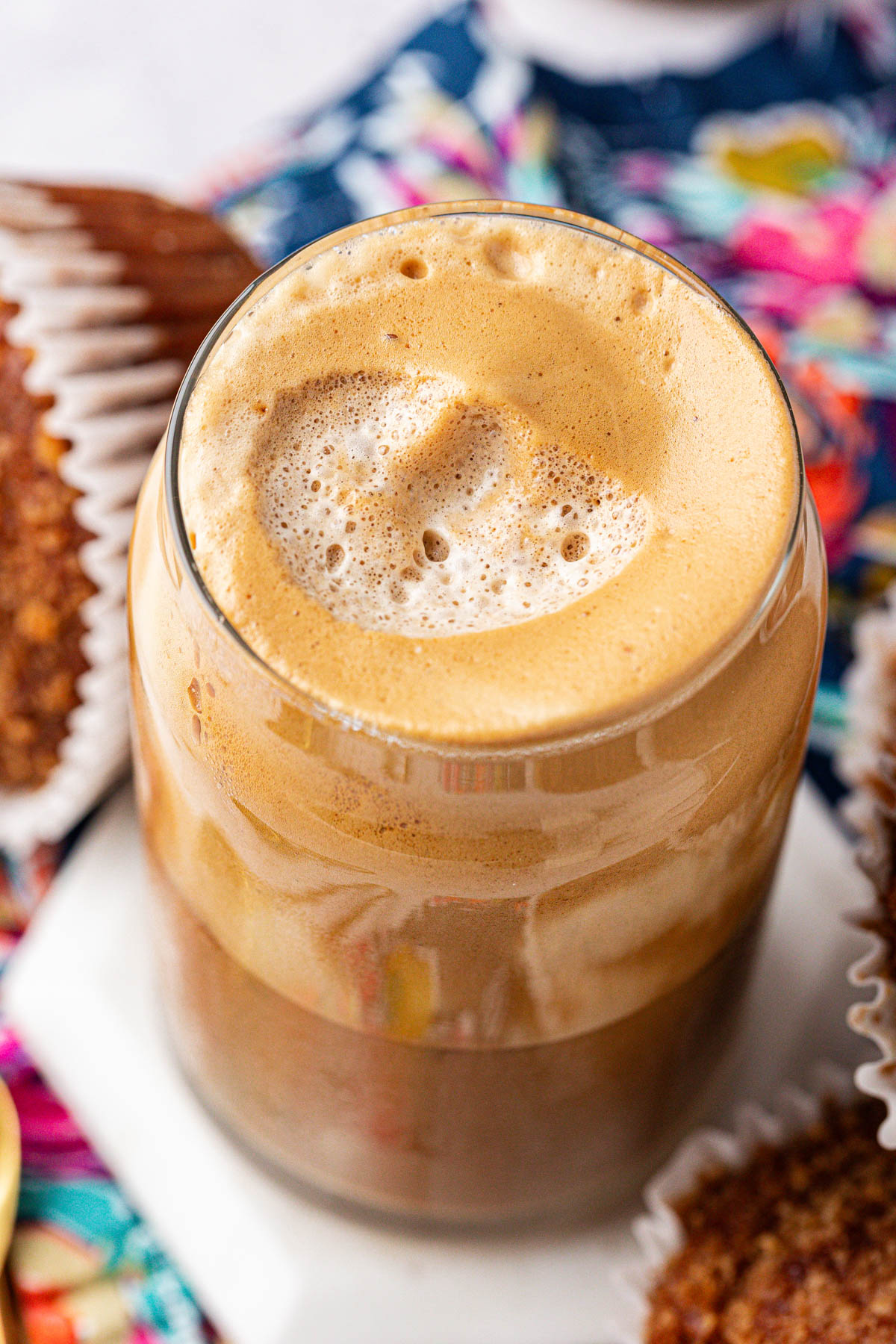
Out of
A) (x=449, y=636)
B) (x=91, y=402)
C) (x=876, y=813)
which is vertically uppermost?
(x=449, y=636)

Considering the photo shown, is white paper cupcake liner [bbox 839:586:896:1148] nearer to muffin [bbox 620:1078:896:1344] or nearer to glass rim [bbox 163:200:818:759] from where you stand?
muffin [bbox 620:1078:896:1344]

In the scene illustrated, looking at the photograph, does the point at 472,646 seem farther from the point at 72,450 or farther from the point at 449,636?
the point at 72,450

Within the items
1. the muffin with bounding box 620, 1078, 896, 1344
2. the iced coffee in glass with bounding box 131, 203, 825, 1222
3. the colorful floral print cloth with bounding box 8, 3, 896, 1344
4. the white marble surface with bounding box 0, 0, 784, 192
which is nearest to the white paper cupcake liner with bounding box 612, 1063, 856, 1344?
the muffin with bounding box 620, 1078, 896, 1344

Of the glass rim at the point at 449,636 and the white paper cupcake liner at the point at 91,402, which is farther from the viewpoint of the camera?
the white paper cupcake liner at the point at 91,402

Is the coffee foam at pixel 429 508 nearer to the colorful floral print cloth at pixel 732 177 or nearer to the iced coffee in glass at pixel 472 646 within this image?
the iced coffee in glass at pixel 472 646

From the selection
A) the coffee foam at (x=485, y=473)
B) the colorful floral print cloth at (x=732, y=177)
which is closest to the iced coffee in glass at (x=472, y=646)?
the coffee foam at (x=485, y=473)

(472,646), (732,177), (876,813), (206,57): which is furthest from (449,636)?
(206,57)

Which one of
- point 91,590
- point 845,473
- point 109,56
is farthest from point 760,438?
point 109,56
